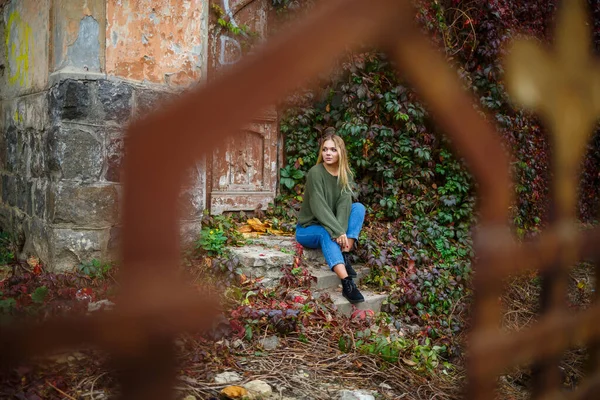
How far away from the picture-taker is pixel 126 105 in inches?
129

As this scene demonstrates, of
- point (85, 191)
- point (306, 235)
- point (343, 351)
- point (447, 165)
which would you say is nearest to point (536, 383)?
point (343, 351)

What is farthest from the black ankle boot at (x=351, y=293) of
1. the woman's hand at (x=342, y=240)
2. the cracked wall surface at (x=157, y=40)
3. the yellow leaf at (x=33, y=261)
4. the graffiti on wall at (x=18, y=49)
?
the graffiti on wall at (x=18, y=49)

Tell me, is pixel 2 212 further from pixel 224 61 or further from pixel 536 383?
pixel 536 383

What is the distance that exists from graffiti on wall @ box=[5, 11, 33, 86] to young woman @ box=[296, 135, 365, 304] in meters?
2.32

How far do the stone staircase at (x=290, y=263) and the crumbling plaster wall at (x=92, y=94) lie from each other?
1.90ft

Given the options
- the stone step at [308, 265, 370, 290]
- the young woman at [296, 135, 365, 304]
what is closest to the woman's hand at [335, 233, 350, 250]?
the young woman at [296, 135, 365, 304]

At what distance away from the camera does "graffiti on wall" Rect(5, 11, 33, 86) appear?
147 inches

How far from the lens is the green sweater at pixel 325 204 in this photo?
411cm

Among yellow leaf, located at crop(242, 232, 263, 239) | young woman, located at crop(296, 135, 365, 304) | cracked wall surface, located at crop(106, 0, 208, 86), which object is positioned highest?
cracked wall surface, located at crop(106, 0, 208, 86)

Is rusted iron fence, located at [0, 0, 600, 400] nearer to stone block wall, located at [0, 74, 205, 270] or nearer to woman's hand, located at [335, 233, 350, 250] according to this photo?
stone block wall, located at [0, 74, 205, 270]

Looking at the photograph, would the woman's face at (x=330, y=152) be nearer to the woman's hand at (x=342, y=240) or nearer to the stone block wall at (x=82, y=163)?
the woman's hand at (x=342, y=240)

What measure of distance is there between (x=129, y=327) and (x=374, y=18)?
0.35 m

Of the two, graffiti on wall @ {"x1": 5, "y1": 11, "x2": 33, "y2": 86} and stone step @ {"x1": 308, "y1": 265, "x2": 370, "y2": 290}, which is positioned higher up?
graffiti on wall @ {"x1": 5, "y1": 11, "x2": 33, "y2": 86}

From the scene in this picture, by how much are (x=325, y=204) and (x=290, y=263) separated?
57 cm
